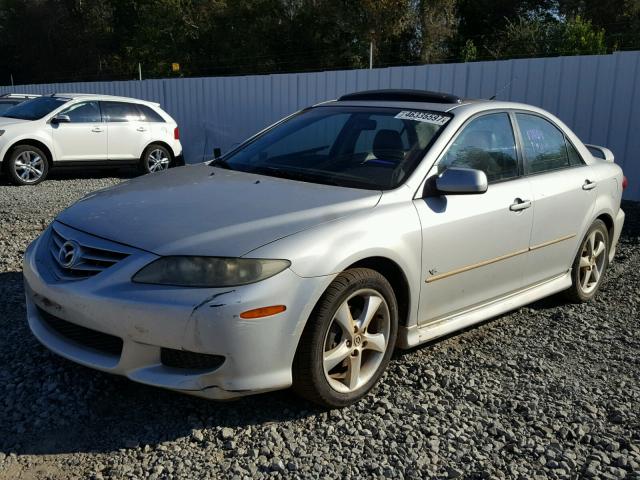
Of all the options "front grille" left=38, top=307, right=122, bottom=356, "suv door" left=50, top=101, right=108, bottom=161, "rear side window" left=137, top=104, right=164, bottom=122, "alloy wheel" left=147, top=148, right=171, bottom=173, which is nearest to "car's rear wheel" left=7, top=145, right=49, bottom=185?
"suv door" left=50, top=101, right=108, bottom=161

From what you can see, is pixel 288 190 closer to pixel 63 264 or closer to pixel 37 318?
pixel 63 264

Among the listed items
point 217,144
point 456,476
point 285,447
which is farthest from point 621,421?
point 217,144

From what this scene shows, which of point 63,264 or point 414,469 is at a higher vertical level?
point 63,264

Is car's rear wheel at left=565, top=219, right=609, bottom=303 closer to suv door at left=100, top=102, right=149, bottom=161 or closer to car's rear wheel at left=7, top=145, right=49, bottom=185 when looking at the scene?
car's rear wheel at left=7, top=145, right=49, bottom=185

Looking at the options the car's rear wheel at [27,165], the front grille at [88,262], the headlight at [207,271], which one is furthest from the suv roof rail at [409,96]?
the car's rear wheel at [27,165]

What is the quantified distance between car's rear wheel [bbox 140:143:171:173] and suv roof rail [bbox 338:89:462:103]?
818 cm

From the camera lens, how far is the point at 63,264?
11.2 ft

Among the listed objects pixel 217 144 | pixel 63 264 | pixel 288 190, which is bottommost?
pixel 217 144

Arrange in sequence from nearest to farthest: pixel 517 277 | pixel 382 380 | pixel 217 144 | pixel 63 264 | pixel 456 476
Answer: pixel 456 476, pixel 63 264, pixel 382 380, pixel 517 277, pixel 217 144

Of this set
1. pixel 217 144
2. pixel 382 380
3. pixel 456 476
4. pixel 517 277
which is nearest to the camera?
pixel 456 476

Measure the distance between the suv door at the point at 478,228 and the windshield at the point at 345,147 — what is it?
0.22 meters

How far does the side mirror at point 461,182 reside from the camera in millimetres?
3795

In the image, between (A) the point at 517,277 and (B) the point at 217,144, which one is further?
(B) the point at 217,144

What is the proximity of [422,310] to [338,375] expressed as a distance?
0.68 metres
